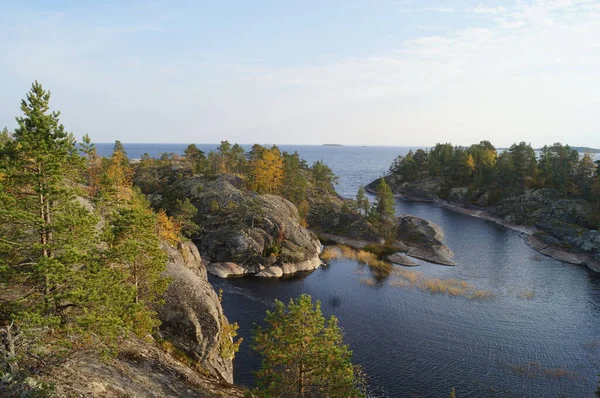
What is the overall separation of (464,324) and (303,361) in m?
35.3

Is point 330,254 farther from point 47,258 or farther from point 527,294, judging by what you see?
point 47,258

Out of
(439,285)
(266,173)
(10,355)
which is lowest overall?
(439,285)

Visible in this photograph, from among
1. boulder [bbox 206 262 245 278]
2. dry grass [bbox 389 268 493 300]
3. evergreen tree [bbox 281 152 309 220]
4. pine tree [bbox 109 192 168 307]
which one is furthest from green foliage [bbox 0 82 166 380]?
evergreen tree [bbox 281 152 309 220]

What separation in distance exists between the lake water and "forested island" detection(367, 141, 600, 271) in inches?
604

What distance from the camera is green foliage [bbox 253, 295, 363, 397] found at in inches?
783

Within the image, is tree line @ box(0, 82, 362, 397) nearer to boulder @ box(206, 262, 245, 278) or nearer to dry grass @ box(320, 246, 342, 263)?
boulder @ box(206, 262, 245, 278)

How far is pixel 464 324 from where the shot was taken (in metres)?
47.4

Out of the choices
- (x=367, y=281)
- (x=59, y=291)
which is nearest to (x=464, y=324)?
(x=367, y=281)

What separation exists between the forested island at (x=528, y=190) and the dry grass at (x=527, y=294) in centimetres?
2248

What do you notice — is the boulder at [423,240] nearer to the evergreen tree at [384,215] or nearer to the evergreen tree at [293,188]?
the evergreen tree at [384,215]

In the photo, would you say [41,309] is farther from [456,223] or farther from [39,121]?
[456,223]

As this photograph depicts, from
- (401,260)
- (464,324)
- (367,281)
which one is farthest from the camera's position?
(401,260)

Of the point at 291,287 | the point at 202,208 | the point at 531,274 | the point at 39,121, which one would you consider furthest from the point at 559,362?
the point at 202,208

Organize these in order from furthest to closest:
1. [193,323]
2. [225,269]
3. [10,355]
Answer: [225,269], [193,323], [10,355]
